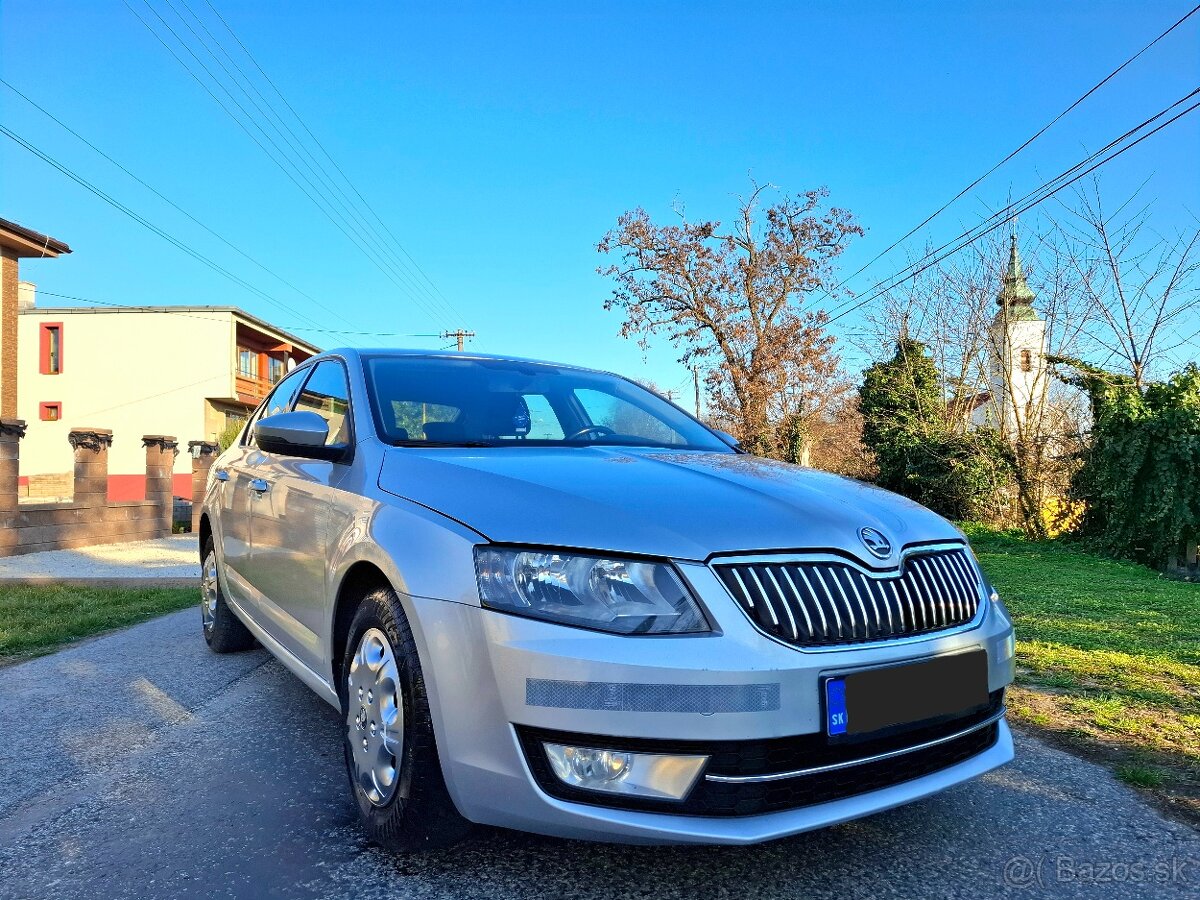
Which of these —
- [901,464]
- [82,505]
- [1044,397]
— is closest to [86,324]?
[82,505]

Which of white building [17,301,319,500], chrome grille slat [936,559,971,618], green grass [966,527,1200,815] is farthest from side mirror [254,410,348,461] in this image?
white building [17,301,319,500]

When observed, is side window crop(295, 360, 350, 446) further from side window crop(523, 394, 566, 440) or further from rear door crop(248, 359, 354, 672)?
side window crop(523, 394, 566, 440)

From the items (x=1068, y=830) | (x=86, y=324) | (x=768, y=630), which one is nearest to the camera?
(x=768, y=630)

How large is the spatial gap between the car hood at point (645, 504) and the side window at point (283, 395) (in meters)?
1.69

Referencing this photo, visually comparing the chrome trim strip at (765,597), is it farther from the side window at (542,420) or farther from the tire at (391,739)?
the side window at (542,420)

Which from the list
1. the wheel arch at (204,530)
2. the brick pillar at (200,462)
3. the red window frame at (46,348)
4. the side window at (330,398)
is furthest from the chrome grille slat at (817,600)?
the red window frame at (46,348)

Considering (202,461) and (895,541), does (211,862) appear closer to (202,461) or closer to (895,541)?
(895,541)

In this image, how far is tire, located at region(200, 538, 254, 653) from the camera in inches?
182

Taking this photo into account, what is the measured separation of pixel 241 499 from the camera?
3.96m

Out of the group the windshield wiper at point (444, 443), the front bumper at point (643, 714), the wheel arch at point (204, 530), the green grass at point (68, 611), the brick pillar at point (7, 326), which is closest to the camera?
the front bumper at point (643, 714)

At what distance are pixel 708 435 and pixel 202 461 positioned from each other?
1560cm

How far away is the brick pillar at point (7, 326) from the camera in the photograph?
68.4ft

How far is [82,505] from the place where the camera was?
12.1 m

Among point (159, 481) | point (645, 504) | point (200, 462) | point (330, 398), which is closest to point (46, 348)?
point (200, 462)
